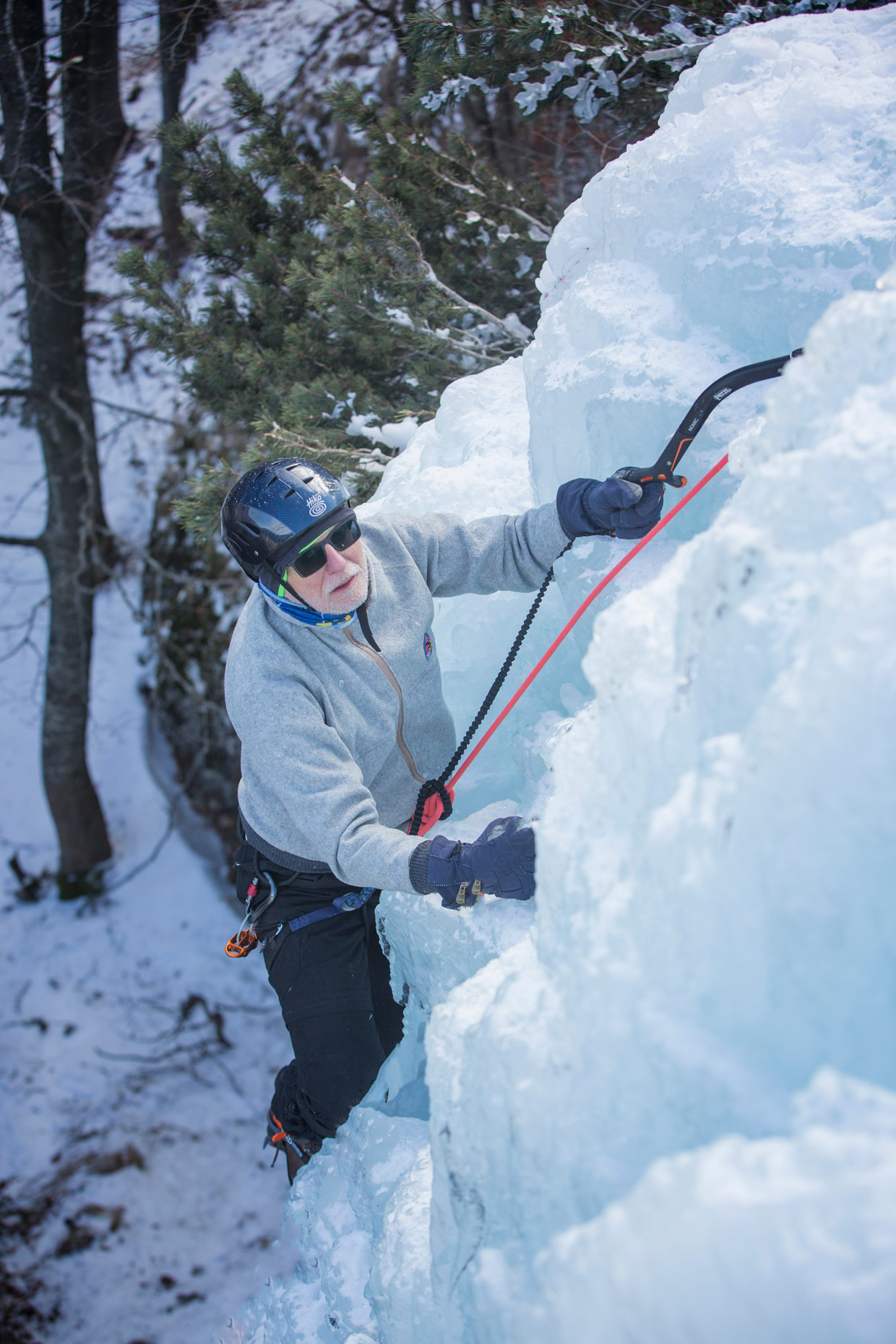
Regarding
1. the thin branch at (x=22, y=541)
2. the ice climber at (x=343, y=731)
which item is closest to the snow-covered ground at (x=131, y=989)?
the thin branch at (x=22, y=541)

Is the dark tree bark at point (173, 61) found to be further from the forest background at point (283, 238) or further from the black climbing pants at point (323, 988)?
the black climbing pants at point (323, 988)

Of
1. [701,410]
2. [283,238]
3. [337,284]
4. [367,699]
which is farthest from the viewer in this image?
[283,238]

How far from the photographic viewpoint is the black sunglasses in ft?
5.59

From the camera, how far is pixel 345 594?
1.74m

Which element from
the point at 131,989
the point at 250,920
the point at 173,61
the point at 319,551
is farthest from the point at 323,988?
the point at 173,61

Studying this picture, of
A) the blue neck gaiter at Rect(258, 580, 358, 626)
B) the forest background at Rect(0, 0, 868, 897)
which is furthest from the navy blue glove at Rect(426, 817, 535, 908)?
the forest background at Rect(0, 0, 868, 897)

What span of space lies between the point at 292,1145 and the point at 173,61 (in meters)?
6.36

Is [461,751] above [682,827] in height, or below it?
below

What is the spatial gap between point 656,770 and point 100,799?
656 centimetres

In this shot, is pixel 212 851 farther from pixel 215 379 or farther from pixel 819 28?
pixel 819 28

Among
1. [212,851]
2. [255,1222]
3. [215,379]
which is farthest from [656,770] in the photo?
[212,851]

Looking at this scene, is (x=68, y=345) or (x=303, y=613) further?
(x=68, y=345)

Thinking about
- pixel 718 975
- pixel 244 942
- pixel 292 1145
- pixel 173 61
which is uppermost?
pixel 173 61

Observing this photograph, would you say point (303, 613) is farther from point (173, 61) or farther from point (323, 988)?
Answer: point (173, 61)
